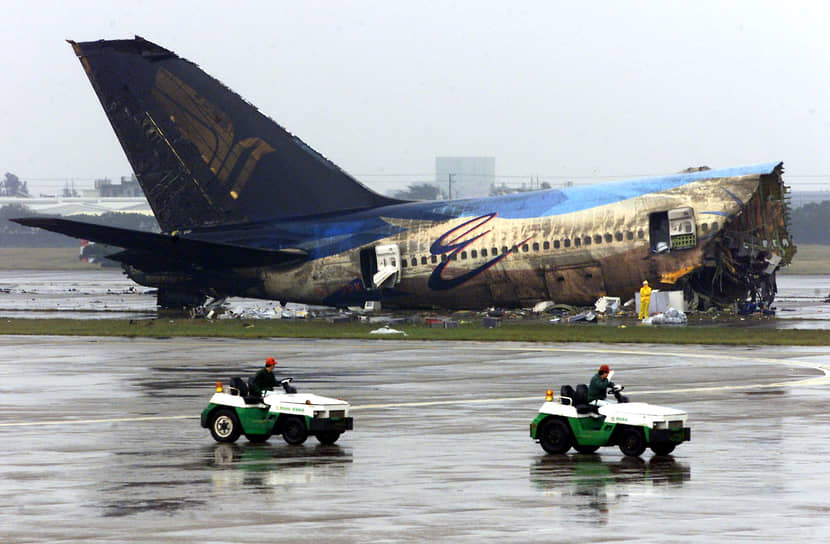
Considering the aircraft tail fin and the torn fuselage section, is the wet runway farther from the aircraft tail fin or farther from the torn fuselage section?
the aircraft tail fin

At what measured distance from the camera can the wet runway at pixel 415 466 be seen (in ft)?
50.8

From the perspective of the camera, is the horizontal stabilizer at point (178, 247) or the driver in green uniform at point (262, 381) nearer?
the driver in green uniform at point (262, 381)

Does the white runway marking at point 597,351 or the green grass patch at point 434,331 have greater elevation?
the green grass patch at point 434,331

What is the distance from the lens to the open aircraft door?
5850 centimetres

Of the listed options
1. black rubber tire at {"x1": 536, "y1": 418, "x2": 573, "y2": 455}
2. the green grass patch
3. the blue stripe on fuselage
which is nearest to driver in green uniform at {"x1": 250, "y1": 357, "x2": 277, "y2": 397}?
black rubber tire at {"x1": 536, "y1": 418, "x2": 573, "y2": 455}

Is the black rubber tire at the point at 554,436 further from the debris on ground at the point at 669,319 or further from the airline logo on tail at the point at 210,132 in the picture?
the airline logo on tail at the point at 210,132

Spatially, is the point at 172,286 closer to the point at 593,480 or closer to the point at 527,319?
the point at 527,319

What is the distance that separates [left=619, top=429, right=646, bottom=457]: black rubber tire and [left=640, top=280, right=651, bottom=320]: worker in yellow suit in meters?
33.3

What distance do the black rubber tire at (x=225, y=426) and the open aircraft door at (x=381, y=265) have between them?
35146mm

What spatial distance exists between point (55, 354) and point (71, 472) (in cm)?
2451

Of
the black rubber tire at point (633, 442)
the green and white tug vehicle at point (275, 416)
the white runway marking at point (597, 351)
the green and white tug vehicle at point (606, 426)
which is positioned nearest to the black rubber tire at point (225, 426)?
the green and white tug vehicle at point (275, 416)

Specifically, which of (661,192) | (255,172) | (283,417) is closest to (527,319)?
(661,192)

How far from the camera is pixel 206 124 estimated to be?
6019 cm

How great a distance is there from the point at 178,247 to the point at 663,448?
126 feet
